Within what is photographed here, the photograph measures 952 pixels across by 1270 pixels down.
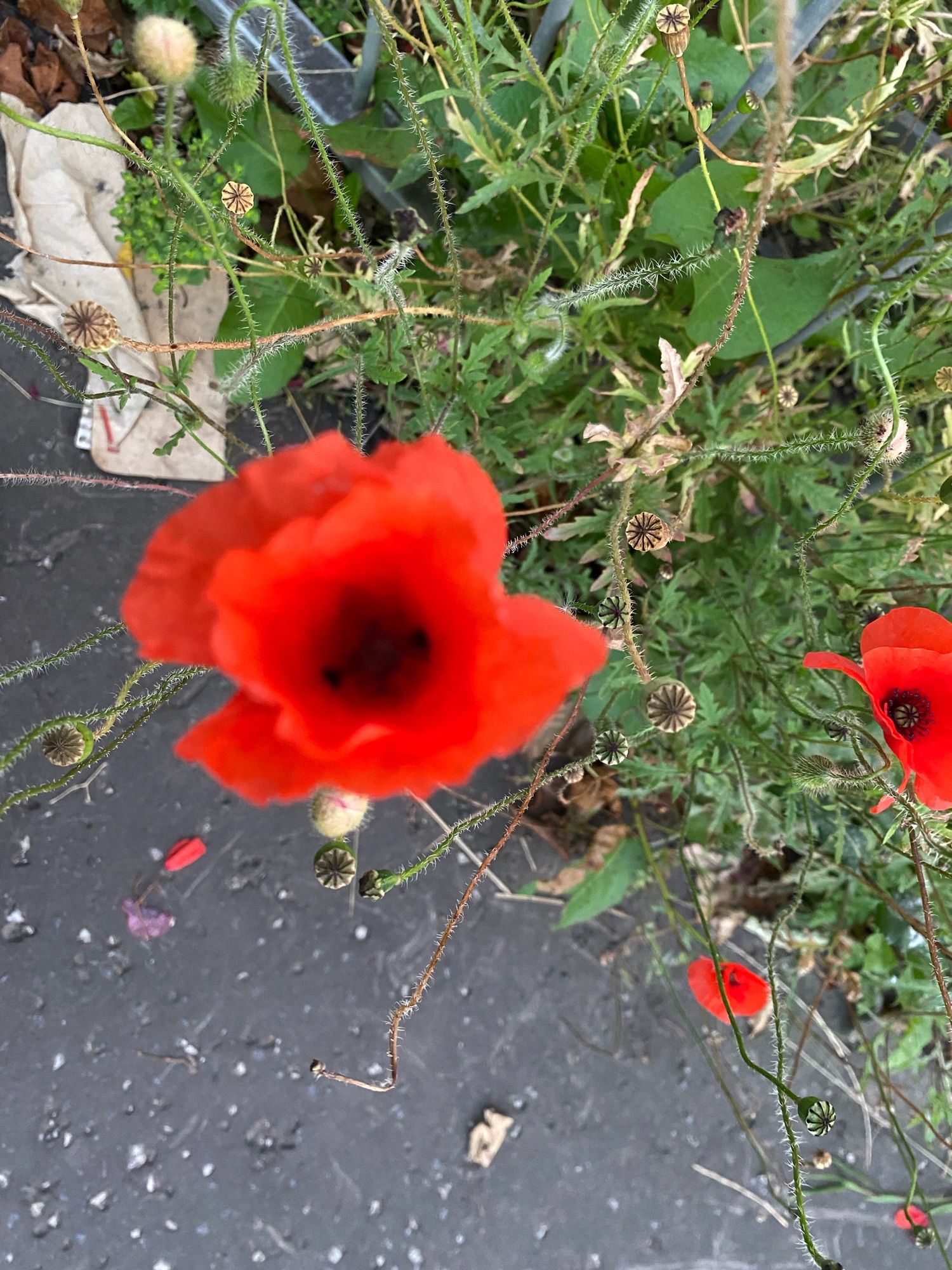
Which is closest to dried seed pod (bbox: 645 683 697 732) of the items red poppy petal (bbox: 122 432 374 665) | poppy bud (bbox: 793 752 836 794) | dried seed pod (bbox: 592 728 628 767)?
dried seed pod (bbox: 592 728 628 767)

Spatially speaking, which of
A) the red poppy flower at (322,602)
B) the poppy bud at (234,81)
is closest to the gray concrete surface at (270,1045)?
the poppy bud at (234,81)

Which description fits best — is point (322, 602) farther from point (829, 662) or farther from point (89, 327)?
point (829, 662)

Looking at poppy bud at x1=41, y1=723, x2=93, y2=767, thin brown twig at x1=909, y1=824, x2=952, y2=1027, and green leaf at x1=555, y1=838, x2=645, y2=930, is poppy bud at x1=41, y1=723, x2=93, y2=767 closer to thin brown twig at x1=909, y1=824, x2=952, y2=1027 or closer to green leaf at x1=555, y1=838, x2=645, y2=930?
thin brown twig at x1=909, y1=824, x2=952, y2=1027

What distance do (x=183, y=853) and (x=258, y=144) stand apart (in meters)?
1.68

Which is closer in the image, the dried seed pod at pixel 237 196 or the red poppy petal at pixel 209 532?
the red poppy petal at pixel 209 532

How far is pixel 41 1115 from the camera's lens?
2146 millimetres

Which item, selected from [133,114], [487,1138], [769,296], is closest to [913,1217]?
[487,1138]

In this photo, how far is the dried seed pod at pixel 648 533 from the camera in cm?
129

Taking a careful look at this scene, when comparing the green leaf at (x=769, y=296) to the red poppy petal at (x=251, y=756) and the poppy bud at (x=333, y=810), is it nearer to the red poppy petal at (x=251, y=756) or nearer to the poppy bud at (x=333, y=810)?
the poppy bud at (x=333, y=810)

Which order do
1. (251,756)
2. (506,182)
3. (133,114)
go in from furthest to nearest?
(133,114) < (506,182) < (251,756)

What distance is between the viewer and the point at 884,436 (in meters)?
1.17

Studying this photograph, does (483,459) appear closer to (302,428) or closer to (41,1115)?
(302,428)

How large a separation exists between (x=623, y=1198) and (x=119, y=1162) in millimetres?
1365

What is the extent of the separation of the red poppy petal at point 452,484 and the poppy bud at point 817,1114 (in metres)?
0.96
